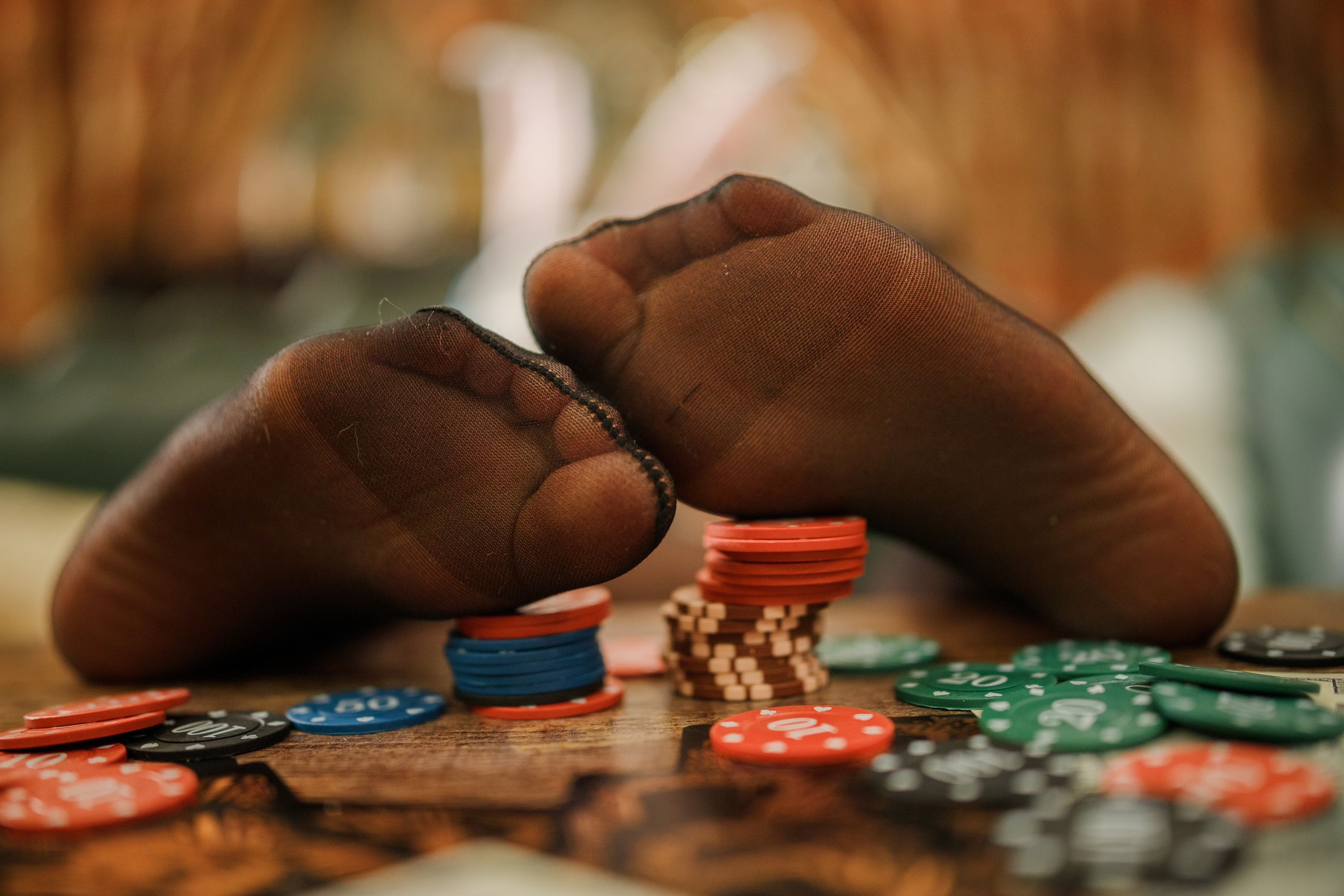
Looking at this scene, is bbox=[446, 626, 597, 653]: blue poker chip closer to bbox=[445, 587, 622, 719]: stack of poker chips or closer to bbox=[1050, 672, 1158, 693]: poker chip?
bbox=[445, 587, 622, 719]: stack of poker chips

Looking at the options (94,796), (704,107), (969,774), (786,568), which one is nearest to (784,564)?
(786,568)

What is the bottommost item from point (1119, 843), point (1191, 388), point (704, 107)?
point (1119, 843)

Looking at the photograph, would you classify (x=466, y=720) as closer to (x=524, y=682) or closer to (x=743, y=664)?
(x=524, y=682)

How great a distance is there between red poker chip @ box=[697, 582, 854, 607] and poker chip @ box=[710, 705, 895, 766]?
0.14m

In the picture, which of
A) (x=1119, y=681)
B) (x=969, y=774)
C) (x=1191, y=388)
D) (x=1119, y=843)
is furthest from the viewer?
(x=1191, y=388)

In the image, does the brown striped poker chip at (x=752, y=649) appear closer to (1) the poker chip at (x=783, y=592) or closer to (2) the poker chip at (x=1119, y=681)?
(1) the poker chip at (x=783, y=592)

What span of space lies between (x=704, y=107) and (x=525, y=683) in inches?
120

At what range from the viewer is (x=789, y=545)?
0.97m

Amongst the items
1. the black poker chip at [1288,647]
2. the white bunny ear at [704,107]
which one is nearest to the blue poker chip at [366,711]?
the black poker chip at [1288,647]

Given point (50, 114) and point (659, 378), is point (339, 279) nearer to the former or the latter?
point (50, 114)

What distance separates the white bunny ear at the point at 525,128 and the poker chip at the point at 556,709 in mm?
2919

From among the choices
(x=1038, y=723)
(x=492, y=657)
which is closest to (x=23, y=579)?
(x=492, y=657)

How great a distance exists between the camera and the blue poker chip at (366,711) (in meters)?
0.92

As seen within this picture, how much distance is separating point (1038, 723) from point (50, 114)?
3.79m
